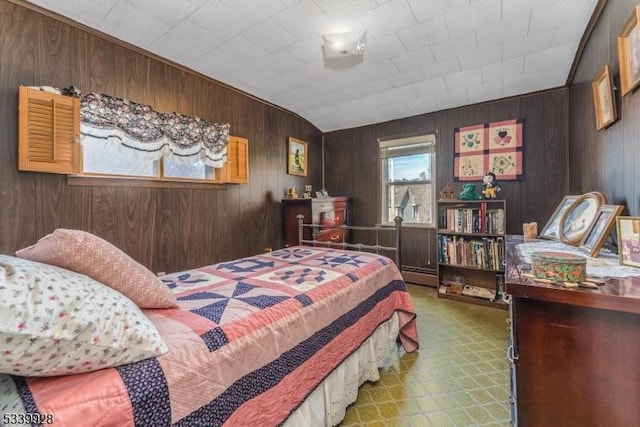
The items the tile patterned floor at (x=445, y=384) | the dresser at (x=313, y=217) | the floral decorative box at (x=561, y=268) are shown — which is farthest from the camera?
the dresser at (x=313, y=217)

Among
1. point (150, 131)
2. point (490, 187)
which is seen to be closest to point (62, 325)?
point (150, 131)

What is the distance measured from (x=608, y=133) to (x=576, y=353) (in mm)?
1696

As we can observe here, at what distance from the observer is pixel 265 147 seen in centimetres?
397

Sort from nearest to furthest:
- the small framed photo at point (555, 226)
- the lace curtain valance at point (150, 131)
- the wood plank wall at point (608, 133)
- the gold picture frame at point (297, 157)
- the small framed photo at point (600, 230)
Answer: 1. the small framed photo at point (600, 230)
2. the wood plank wall at point (608, 133)
3. the small framed photo at point (555, 226)
4. the lace curtain valance at point (150, 131)
5. the gold picture frame at point (297, 157)

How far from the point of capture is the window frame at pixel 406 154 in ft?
13.2

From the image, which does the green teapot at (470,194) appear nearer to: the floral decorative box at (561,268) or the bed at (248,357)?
the bed at (248,357)

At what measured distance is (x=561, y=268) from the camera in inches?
36.8

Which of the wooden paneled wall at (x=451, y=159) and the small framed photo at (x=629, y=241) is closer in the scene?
the small framed photo at (x=629, y=241)

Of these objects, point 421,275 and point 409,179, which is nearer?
point 421,275

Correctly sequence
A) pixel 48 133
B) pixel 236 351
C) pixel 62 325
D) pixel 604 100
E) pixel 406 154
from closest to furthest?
pixel 62 325 → pixel 236 351 → pixel 604 100 → pixel 48 133 → pixel 406 154

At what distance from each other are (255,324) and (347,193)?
3874 millimetres

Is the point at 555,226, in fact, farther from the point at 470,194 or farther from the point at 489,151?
the point at 489,151

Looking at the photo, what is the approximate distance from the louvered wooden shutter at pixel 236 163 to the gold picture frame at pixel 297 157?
86 cm

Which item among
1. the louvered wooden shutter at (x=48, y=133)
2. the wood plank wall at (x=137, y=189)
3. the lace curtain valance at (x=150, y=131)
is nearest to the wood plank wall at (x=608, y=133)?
the lace curtain valance at (x=150, y=131)
